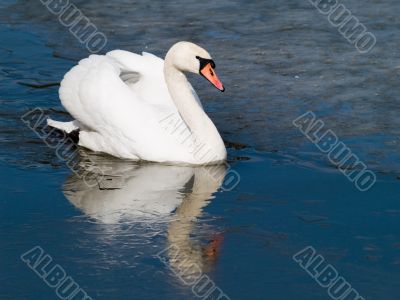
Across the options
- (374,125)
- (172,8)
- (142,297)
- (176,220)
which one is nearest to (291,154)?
(374,125)

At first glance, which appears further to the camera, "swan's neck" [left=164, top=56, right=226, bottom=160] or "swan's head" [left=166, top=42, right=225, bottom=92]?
"swan's neck" [left=164, top=56, right=226, bottom=160]

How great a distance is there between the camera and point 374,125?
32.3ft

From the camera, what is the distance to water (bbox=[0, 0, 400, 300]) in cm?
688

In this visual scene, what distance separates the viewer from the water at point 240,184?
688 cm

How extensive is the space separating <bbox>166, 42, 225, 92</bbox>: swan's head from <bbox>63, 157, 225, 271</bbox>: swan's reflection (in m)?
0.81

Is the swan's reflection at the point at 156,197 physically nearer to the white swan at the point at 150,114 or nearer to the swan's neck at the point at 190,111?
the white swan at the point at 150,114

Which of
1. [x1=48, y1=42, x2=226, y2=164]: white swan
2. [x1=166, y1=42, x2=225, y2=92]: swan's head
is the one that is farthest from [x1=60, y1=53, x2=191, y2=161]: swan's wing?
[x1=166, y1=42, x2=225, y2=92]: swan's head

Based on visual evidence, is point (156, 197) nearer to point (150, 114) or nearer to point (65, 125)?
point (150, 114)

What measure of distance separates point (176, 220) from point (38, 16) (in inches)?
269

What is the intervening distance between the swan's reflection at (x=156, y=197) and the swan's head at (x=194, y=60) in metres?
0.81

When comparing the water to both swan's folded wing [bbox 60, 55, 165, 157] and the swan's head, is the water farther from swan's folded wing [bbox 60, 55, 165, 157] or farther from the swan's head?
the swan's head

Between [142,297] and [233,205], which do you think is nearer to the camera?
[142,297]

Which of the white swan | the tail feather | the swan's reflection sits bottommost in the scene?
the swan's reflection

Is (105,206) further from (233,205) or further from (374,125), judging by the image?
(374,125)
